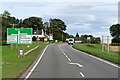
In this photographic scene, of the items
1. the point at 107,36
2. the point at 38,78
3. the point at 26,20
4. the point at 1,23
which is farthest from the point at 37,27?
the point at 38,78

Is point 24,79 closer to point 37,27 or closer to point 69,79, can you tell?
point 69,79

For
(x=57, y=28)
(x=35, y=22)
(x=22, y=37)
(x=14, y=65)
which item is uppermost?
(x=35, y=22)

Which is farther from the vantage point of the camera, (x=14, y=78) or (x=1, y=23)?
(x=1, y=23)

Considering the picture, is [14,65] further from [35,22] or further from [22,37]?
[35,22]

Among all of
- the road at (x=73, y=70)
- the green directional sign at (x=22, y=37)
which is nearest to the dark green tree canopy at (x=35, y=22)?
the green directional sign at (x=22, y=37)

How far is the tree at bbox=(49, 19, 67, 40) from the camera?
129 metres

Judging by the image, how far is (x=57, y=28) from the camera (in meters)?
134

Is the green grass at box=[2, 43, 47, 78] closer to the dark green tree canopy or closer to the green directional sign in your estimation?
the green directional sign

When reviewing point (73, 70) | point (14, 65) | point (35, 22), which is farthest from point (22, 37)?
point (35, 22)

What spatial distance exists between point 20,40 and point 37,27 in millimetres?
115237

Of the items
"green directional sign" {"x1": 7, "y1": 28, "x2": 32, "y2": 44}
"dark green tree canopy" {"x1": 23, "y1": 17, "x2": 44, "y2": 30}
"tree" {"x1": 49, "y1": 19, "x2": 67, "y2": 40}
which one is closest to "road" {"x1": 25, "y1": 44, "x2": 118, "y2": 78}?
"green directional sign" {"x1": 7, "y1": 28, "x2": 32, "y2": 44}

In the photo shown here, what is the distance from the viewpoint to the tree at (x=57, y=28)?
129125mm

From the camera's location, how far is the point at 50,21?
141 metres

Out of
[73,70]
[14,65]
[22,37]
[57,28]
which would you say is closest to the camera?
[73,70]
